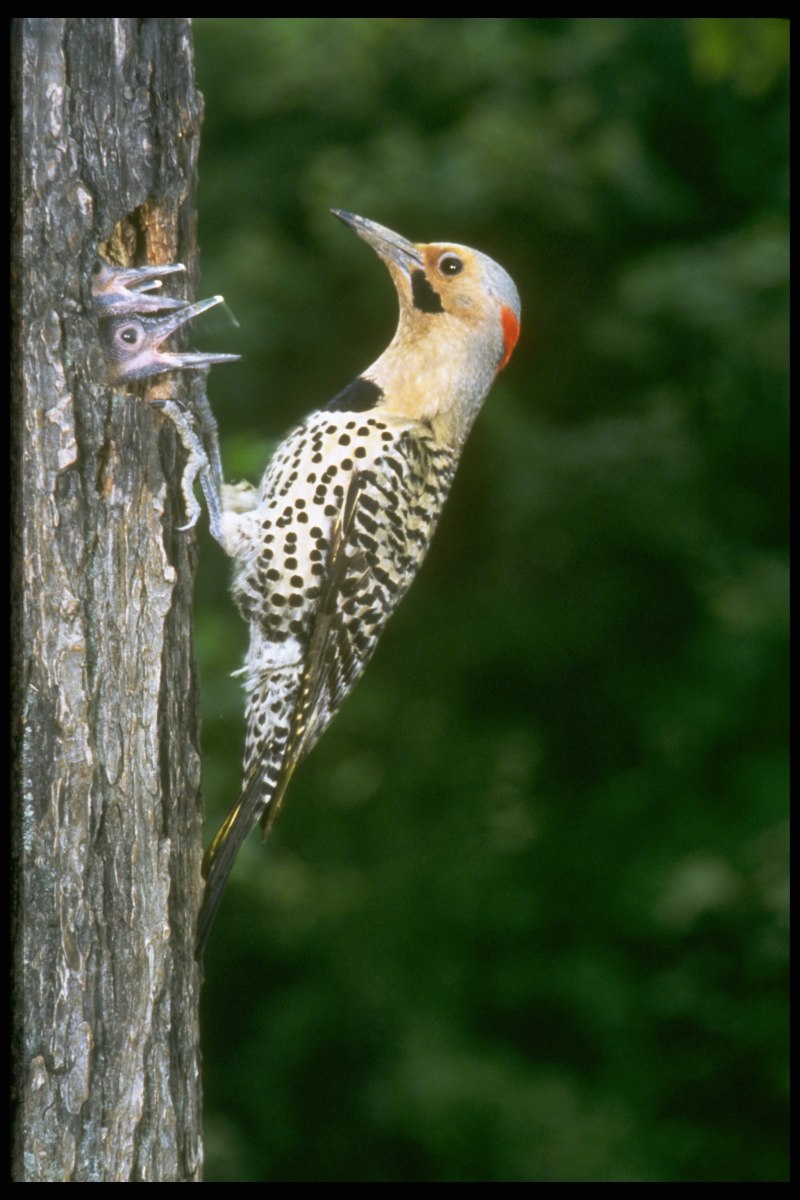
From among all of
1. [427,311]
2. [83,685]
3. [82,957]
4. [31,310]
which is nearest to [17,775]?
[83,685]

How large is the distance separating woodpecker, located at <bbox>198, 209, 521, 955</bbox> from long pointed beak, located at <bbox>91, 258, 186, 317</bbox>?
708 mm

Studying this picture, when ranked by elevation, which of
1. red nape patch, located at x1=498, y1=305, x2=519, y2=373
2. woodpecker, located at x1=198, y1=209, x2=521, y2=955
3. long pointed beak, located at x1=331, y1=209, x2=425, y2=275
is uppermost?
long pointed beak, located at x1=331, y1=209, x2=425, y2=275

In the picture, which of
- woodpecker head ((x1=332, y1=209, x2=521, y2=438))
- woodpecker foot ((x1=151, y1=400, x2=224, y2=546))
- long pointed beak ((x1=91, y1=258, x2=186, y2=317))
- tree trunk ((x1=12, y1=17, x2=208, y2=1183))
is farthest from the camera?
woodpecker head ((x1=332, y1=209, x2=521, y2=438))

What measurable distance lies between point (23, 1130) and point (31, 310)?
3.76 feet

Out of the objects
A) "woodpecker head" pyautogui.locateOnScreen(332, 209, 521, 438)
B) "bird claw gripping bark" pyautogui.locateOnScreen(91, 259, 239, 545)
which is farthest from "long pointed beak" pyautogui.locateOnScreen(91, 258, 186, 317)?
"woodpecker head" pyautogui.locateOnScreen(332, 209, 521, 438)

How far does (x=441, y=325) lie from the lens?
3.03 m

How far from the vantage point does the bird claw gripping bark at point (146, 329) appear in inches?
80.0

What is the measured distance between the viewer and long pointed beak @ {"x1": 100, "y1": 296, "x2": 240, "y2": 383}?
6.78 feet

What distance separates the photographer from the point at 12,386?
1.88m

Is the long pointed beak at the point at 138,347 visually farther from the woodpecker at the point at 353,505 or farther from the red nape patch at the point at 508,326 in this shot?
the red nape patch at the point at 508,326

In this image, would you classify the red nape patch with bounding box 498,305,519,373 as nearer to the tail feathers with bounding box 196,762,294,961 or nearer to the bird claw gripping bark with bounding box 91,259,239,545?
the bird claw gripping bark with bounding box 91,259,239,545

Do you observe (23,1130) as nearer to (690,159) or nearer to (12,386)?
(12,386)

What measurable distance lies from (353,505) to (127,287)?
862 millimetres

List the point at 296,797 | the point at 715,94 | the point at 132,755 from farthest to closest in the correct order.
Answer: the point at 715,94
the point at 296,797
the point at 132,755
